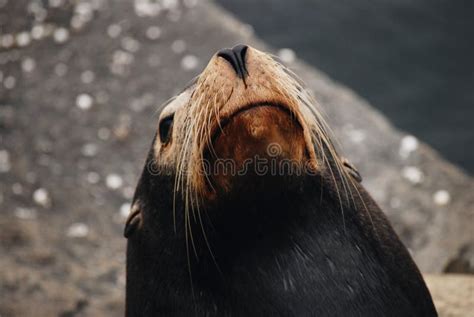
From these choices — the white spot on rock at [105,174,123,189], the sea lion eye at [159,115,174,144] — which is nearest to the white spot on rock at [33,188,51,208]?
the white spot on rock at [105,174,123,189]

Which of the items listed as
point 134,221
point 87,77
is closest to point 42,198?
point 87,77

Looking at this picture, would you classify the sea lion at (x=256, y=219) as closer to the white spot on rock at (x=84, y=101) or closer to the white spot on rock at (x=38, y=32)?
the white spot on rock at (x=84, y=101)

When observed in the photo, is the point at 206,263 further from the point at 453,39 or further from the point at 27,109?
the point at 453,39

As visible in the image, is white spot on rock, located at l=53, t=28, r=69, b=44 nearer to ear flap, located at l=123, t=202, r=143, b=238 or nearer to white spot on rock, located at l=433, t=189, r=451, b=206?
white spot on rock, located at l=433, t=189, r=451, b=206

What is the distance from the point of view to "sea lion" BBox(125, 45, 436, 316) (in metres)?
1.96

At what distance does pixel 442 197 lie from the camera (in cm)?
545

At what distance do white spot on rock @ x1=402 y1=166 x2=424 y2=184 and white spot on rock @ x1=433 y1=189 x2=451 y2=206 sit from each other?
0.62ft

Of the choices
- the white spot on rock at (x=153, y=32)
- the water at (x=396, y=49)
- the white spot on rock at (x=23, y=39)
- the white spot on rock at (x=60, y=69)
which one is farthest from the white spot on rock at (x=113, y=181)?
the water at (x=396, y=49)

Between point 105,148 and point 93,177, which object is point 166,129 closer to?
point 93,177

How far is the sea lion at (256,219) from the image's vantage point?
196 centimetres

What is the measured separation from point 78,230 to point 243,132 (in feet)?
11.8

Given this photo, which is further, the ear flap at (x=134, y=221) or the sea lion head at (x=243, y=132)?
the ear flap at (x=134, y=221)

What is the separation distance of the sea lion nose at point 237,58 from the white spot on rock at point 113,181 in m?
3.85

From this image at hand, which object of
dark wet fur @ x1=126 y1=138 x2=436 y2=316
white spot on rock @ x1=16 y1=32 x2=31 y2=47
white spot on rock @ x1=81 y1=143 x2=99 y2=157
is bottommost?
dark wet fur @ x1=126 y1=138 x2=436 y2=316
